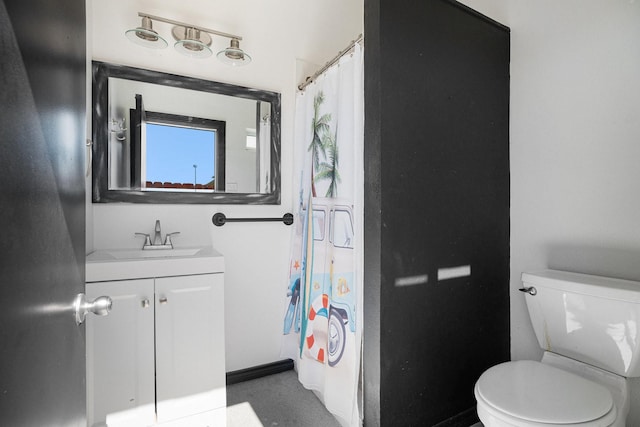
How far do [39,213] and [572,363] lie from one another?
6.18 feet

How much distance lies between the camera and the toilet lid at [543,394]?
1022mm

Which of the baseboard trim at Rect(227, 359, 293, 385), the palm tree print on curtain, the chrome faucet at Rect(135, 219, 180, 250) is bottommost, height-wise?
the baseboard trim at Rect(227, 359, 293, 385)

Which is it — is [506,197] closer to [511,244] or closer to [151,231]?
[511,244]

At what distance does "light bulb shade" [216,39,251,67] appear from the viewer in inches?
76.7

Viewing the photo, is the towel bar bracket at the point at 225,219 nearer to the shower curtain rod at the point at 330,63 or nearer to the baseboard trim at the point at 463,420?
the shower curtain rod at the point at 330,63

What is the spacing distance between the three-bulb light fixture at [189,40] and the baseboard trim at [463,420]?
2.27 meters

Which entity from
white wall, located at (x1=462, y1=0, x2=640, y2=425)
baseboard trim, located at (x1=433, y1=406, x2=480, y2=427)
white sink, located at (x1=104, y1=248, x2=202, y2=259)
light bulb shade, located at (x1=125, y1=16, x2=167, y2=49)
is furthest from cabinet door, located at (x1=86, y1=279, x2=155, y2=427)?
white wall, located at (x1=462, y1=0, x2=640, y2=425)

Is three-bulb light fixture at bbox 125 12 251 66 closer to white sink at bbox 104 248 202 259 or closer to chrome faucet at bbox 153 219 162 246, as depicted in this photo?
→ chrome faucet at bbox 153 219 162 246

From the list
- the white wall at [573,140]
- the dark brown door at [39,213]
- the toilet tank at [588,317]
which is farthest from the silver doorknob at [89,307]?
the white wall at [573,140]

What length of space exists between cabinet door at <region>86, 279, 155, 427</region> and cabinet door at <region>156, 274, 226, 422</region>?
5cm

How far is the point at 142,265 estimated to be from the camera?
1.49 m

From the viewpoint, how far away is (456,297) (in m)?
1.62

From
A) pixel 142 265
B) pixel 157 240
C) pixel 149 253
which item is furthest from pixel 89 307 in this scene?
pixel 157 240

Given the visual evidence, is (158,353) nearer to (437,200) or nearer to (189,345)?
(189,345)
